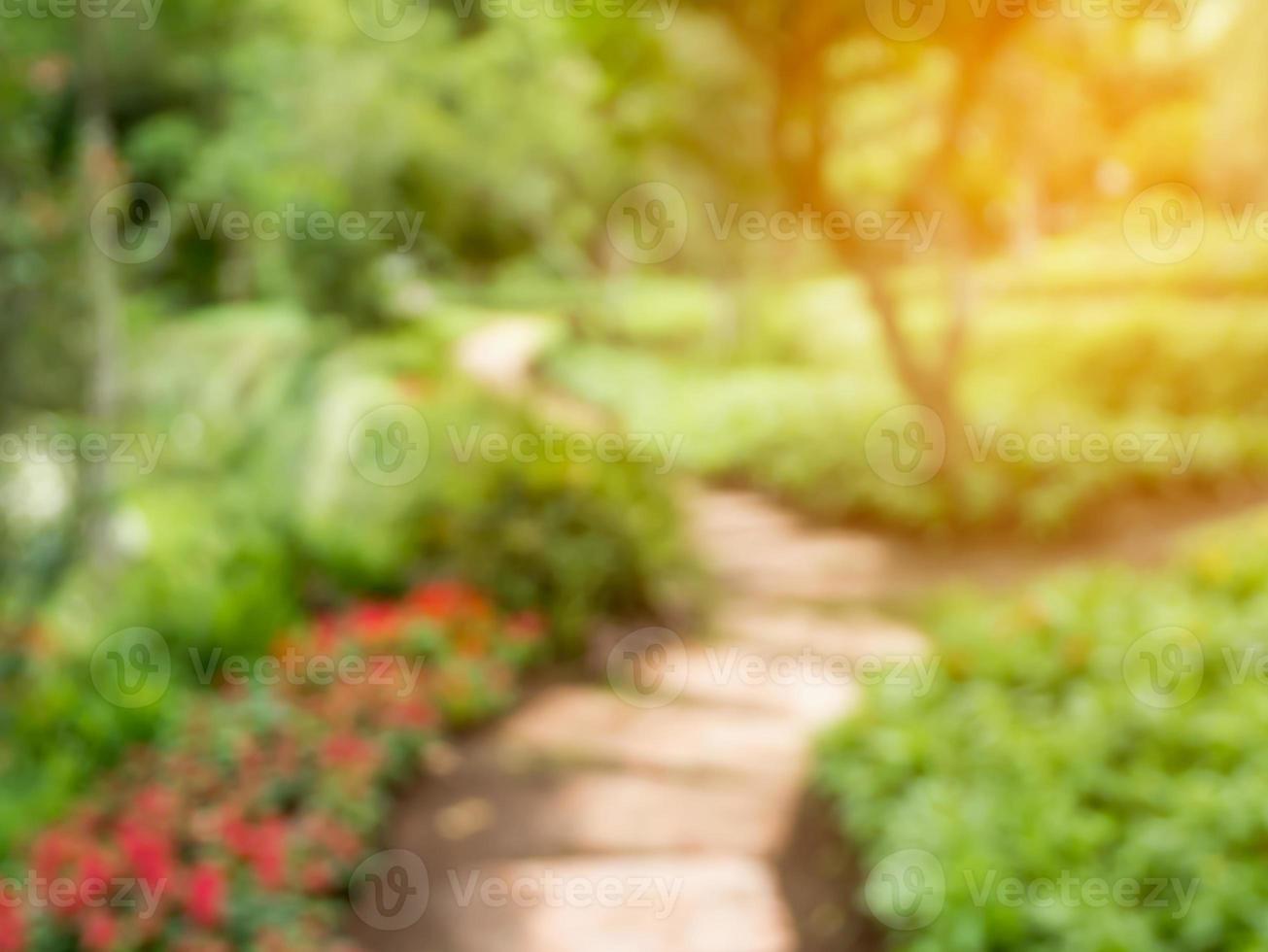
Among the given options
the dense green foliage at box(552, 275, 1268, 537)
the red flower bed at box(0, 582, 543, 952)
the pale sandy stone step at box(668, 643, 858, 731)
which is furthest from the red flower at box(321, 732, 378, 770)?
the dense green foliage at box(552, 275, 1268, 537)

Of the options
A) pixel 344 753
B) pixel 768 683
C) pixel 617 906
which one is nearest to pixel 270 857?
pixel 344 753

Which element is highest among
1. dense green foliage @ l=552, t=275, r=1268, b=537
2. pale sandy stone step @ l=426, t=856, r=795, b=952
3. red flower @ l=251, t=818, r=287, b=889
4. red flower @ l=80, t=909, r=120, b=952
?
dense green foliage @ l=552, t=275, r=1268, b=537

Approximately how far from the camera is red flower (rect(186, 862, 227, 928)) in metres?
1.92

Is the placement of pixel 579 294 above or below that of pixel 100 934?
above

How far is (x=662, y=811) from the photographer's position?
255 centimetres

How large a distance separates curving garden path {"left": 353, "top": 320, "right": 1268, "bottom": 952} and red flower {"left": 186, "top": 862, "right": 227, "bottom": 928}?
346mm

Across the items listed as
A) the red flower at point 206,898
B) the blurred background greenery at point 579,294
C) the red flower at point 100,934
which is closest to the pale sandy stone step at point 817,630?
the blurred background greenery at point 579,294

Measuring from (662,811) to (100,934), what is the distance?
1.22 m

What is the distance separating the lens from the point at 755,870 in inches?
91.4

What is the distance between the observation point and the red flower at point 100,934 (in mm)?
1860

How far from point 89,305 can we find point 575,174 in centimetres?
258

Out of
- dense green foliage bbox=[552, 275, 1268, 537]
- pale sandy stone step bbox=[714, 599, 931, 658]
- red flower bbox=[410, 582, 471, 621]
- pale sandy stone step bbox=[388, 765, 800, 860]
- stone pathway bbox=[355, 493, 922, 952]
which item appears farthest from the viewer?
dense green foliage bbox=[552, 275, 1268, 537]

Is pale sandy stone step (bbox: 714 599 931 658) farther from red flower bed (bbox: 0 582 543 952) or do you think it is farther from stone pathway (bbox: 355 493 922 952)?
red flower bed (bbox: 0 582 543 952)

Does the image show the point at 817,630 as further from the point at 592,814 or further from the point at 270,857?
the point at 270,857
